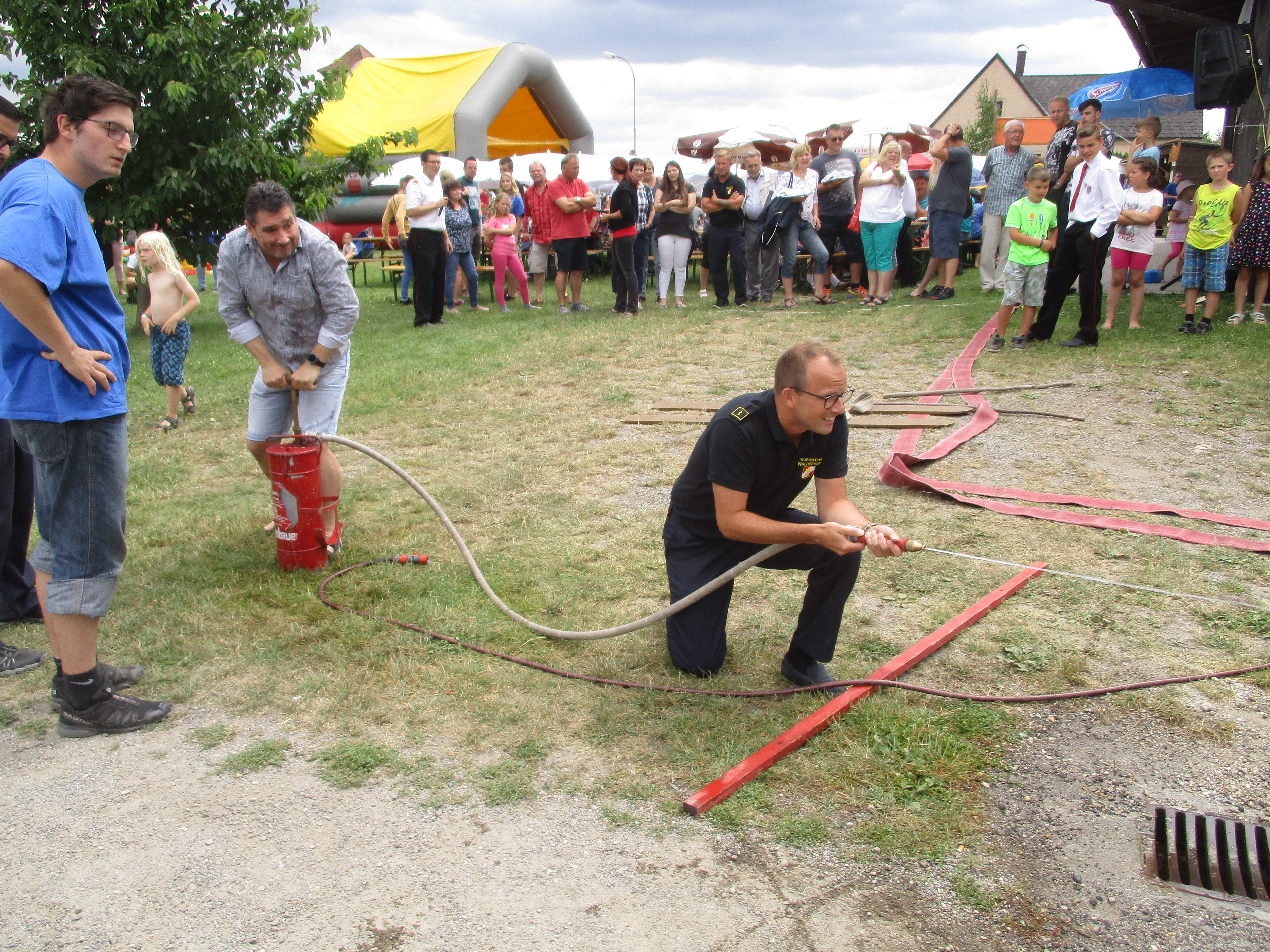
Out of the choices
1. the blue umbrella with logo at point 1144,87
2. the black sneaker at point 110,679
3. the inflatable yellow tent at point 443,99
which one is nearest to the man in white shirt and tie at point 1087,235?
the black sneaker at point 110,679

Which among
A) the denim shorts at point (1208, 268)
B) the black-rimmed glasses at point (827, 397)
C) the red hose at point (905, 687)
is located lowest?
the red hose at point (905, 687)

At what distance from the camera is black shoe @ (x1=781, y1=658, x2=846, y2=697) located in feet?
11.1

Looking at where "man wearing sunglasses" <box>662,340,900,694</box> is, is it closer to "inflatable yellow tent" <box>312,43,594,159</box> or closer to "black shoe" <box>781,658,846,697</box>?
"black shoe" <box>781,658,846,697</box>

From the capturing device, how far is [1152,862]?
8.15 ft

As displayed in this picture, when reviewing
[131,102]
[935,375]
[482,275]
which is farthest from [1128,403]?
[482,275]

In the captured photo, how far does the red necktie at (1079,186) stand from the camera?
845cm

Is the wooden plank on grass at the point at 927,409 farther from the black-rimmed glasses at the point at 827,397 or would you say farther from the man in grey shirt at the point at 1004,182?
the man in grey shirt at the point at 1004,182

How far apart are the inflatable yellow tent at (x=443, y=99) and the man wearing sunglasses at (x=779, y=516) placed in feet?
57.6

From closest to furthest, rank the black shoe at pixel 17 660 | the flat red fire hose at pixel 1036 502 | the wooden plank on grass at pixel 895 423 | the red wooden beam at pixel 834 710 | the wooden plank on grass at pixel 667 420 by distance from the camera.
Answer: the red wooden beam at pixel 834 710
the black shoe at pixel 17 660
the flat red fire hose at pixel 1036 502
the wooden plank on grass at pixel 895 423
the wooden plank on grass at pixel 667 420

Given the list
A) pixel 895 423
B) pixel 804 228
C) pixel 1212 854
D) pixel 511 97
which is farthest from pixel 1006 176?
pixel 511 97

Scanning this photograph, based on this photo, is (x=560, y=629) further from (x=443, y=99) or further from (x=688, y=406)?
(x=443, y=99)

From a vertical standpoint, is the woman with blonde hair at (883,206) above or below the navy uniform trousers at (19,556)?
above

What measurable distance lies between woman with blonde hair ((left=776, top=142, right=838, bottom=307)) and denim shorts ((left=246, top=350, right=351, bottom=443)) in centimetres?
860

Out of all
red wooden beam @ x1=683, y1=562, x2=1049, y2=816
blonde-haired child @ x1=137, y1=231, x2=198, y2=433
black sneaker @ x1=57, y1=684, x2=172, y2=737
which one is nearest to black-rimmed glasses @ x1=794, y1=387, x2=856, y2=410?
red wooden beam @ x1=683, y1=562, x2=1049, y2=816
